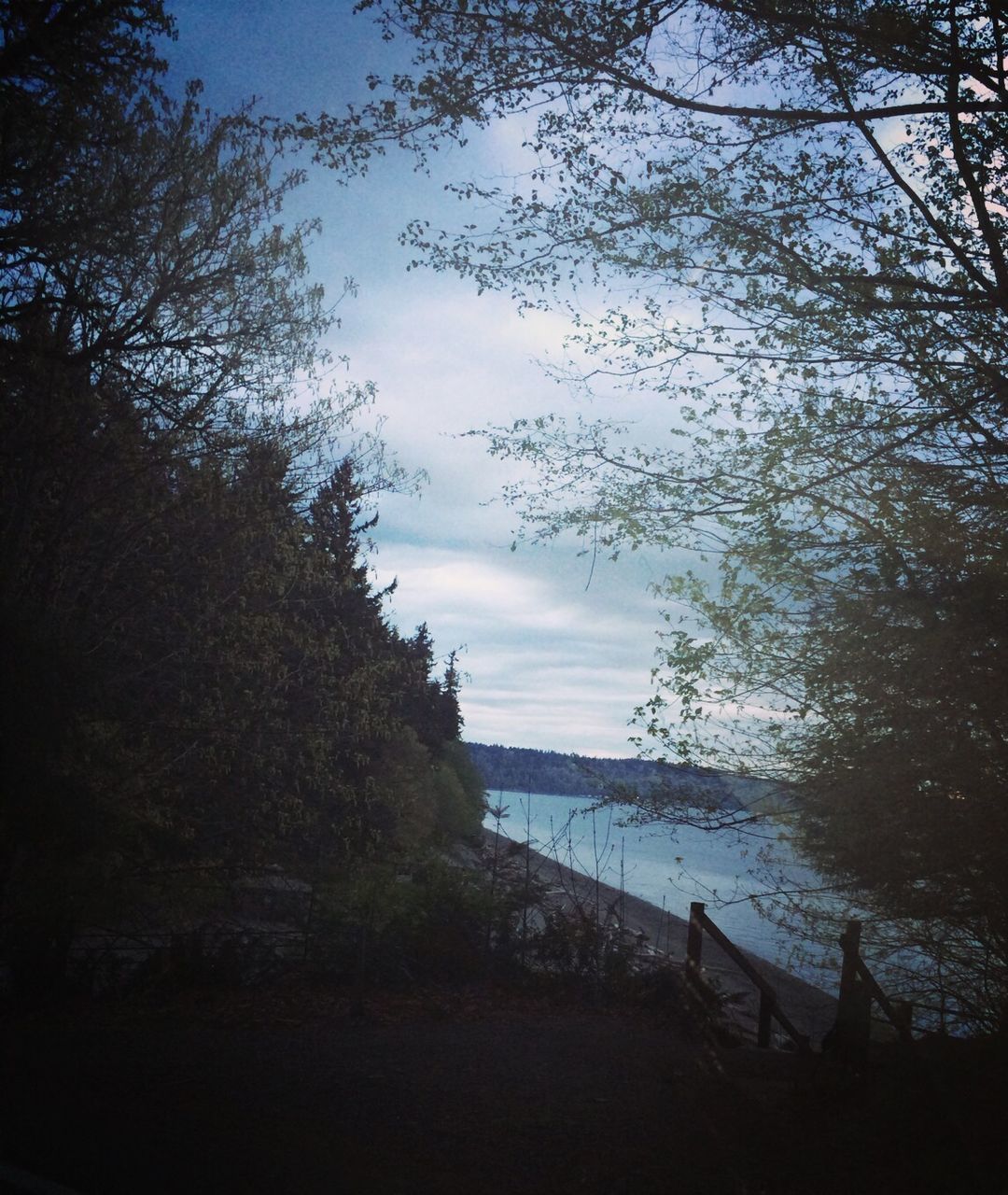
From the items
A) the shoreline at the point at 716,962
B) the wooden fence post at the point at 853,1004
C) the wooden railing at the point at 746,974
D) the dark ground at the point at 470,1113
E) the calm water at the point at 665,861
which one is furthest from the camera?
the shoreline at the point at 716,962

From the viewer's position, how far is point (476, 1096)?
7.32m

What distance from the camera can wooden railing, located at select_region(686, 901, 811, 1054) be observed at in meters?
9.42

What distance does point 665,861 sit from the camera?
286 feet

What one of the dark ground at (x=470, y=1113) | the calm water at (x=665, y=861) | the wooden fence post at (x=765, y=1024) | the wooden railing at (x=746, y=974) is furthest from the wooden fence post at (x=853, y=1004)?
the wooden fence post at (x=765, y=1024)

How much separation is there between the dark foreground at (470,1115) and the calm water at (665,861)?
1.74m

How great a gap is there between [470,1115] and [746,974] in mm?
4318

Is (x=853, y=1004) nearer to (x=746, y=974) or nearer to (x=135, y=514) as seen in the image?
(x=746, y=974)

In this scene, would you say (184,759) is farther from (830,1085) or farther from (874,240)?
(874,240)

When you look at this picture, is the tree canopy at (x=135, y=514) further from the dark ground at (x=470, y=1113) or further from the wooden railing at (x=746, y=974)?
the wooden railing at (x=746, y=974)

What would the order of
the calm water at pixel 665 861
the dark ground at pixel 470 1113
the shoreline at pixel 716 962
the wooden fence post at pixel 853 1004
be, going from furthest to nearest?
the shoreline at pixel 716 962
the calm water at pixel 665 861
the wooden fence post at pixel 853 1004
the dark ground at pixel 470 1113

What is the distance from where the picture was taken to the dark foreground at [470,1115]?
5.50 m

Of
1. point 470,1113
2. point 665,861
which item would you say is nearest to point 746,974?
point 470,1113

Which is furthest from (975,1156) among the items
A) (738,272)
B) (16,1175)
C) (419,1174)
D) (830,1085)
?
(738,272)

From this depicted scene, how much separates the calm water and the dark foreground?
1.74 m
